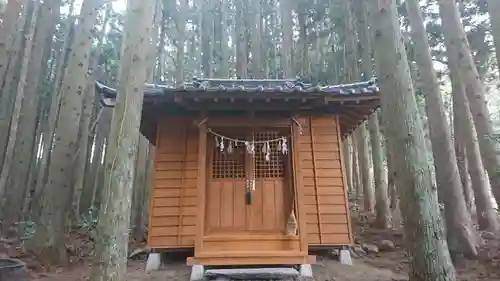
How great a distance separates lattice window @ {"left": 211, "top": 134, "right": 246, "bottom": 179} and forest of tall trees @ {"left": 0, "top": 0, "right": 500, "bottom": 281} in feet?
7.02

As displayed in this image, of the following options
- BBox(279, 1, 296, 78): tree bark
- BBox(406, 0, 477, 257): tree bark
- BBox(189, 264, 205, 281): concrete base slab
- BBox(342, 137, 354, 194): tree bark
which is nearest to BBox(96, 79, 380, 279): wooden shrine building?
BBox(189, 264, 205, 281): concrete base slab

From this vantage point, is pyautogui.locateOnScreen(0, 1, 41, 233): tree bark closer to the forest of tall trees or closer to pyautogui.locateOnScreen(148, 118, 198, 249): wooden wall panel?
the forest of tall trees

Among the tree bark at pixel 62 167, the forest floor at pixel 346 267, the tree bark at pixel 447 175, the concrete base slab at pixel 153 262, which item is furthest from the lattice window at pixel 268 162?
the tree bark at pixel 62 167

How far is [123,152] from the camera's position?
396 centimetres

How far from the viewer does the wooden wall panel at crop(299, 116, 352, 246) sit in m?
6.77

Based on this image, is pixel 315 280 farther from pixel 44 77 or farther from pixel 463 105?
pixel 44 77

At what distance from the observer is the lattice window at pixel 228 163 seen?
6.93m

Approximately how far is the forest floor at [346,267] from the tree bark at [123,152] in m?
2.39

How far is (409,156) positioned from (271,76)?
14.2 metres

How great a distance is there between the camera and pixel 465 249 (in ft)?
19.9

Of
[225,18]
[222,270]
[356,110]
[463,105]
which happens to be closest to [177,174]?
[222,270]

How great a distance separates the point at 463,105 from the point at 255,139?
174 inches

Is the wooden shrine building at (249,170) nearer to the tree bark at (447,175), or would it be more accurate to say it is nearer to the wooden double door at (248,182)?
the wooden double door at (248,182)

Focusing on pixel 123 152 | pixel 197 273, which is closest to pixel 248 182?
pixel 197 273
